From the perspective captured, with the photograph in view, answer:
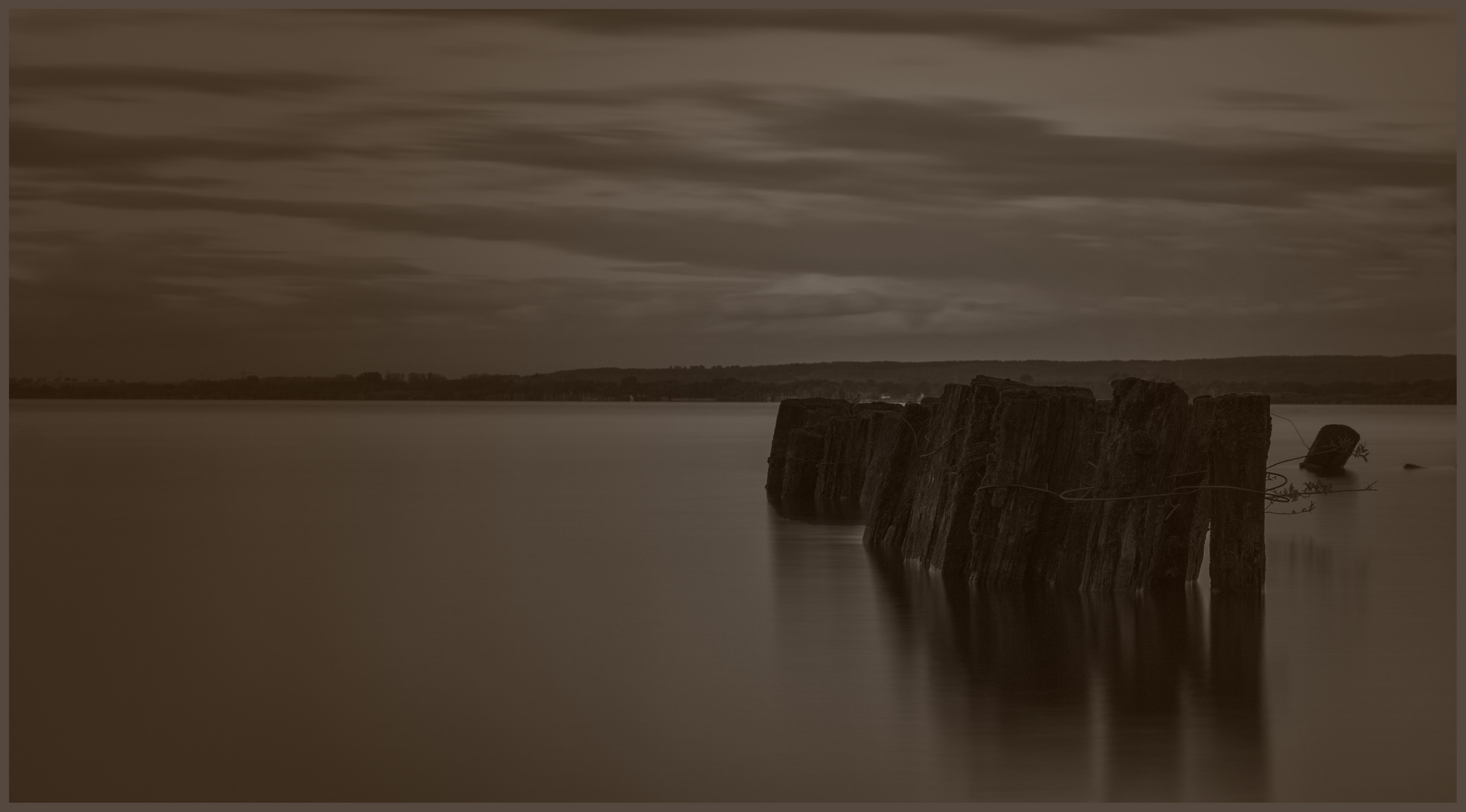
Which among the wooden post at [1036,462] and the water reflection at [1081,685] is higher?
the wooden post at [1036,462]

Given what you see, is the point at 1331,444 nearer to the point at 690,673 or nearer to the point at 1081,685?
the point at 1081,685

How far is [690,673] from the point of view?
29.8 ft

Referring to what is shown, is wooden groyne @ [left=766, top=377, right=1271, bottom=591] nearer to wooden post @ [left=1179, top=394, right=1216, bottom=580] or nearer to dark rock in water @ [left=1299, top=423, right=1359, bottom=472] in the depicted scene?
wooden post @ [left=1179, top=394, right=1216, bottom=580]

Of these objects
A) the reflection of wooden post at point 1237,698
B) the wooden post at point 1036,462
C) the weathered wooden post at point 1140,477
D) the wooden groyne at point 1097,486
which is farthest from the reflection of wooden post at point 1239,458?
the wooden post at point 1036,462

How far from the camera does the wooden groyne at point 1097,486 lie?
10.1 m

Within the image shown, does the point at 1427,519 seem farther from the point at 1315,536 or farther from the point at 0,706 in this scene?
the point at 0,706

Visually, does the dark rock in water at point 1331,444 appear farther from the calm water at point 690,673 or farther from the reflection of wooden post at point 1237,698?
the reflection of wooden post at point 1237,698

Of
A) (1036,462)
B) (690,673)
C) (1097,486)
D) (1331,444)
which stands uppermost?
(1036,462)

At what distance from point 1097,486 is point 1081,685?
241 centimetres

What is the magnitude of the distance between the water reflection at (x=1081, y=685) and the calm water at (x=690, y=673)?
25 millimetres

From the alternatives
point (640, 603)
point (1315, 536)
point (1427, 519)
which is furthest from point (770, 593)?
point (1427, 519)

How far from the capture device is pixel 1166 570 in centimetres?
1069

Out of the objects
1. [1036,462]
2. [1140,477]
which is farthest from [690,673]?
[1140,477]

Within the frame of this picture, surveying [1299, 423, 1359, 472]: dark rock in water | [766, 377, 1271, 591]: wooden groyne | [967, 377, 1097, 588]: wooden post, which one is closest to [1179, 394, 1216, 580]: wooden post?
[766, 377, 1271, 591]: wooden groyne
